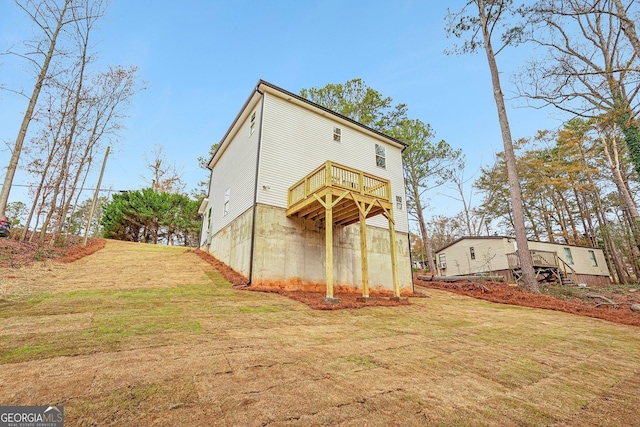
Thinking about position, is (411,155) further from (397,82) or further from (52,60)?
(52,60)

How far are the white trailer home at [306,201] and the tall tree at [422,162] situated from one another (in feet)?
23.0

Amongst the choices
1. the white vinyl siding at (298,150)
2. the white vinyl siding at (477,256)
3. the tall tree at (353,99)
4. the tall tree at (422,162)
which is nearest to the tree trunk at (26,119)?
the white vinyl siding at (298,150)

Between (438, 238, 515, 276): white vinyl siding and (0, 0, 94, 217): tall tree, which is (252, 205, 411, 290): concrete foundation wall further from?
(438, 238, 515, 276): white vinyl siding

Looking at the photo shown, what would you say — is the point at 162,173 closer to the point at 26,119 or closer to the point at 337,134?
the point at 26,119

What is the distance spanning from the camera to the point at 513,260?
19.3m

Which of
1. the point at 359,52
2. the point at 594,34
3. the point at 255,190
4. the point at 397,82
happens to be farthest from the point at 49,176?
the point at 594,34

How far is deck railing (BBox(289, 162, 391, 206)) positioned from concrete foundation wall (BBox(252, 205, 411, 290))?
3.35 ft

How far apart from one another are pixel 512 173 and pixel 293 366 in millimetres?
13113

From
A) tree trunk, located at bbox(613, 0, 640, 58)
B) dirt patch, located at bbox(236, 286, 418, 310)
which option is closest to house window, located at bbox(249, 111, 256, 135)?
dirt patch, located at bbox(236, 286, 418, 310)

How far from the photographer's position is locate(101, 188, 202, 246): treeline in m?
22.3

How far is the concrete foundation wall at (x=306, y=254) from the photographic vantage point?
938 centimetres

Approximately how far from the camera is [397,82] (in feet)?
63.1

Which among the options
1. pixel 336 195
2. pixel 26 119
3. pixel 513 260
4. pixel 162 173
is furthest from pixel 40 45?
pixel 513 260

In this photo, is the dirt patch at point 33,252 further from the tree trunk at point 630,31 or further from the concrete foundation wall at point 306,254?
the tree trunk at point 630,31
